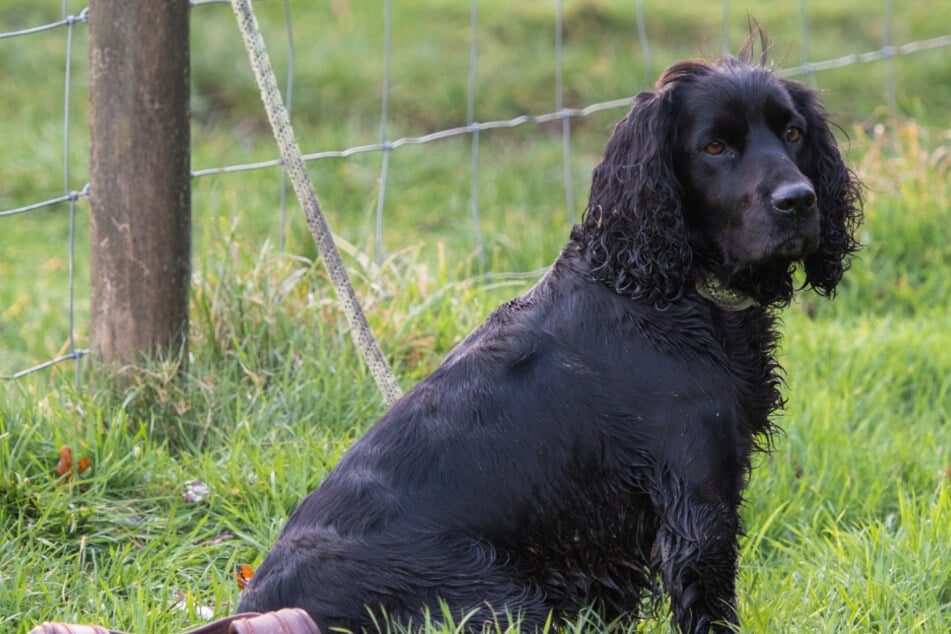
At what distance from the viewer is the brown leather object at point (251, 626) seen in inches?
87.0

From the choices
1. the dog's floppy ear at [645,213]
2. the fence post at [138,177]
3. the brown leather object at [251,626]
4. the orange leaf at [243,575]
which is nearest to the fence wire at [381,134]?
the fence post at [138,177]

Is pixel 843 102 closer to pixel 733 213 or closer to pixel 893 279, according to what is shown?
pixel 893 279

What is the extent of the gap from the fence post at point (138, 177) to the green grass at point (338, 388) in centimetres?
18

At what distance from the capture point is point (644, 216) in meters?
2.86

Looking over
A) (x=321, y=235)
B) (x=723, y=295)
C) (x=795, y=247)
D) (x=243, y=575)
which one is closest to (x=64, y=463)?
(x=243, y=575)

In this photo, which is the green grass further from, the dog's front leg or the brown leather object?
the brown leather object

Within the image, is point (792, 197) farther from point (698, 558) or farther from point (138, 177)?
point (138, 177)

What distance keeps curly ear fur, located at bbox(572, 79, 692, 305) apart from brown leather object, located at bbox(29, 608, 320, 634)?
112 centimetres

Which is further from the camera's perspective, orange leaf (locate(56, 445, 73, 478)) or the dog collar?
orange leaf (locate(56, 445, 73, 478))

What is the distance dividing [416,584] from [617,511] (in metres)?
0.55

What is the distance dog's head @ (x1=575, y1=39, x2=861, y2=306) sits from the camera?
9.09ft

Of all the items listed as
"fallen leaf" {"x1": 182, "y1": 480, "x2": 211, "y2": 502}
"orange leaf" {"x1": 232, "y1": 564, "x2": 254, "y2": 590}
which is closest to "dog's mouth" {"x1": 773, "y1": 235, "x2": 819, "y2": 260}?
"orange leaf" {"x1": 232, "y1": 564, "x2": 254, "y2": 590}

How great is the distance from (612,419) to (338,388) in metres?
1.37

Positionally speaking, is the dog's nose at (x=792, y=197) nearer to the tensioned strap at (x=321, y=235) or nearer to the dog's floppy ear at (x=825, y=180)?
the dog's floppy ear at (x=825, y=180)
